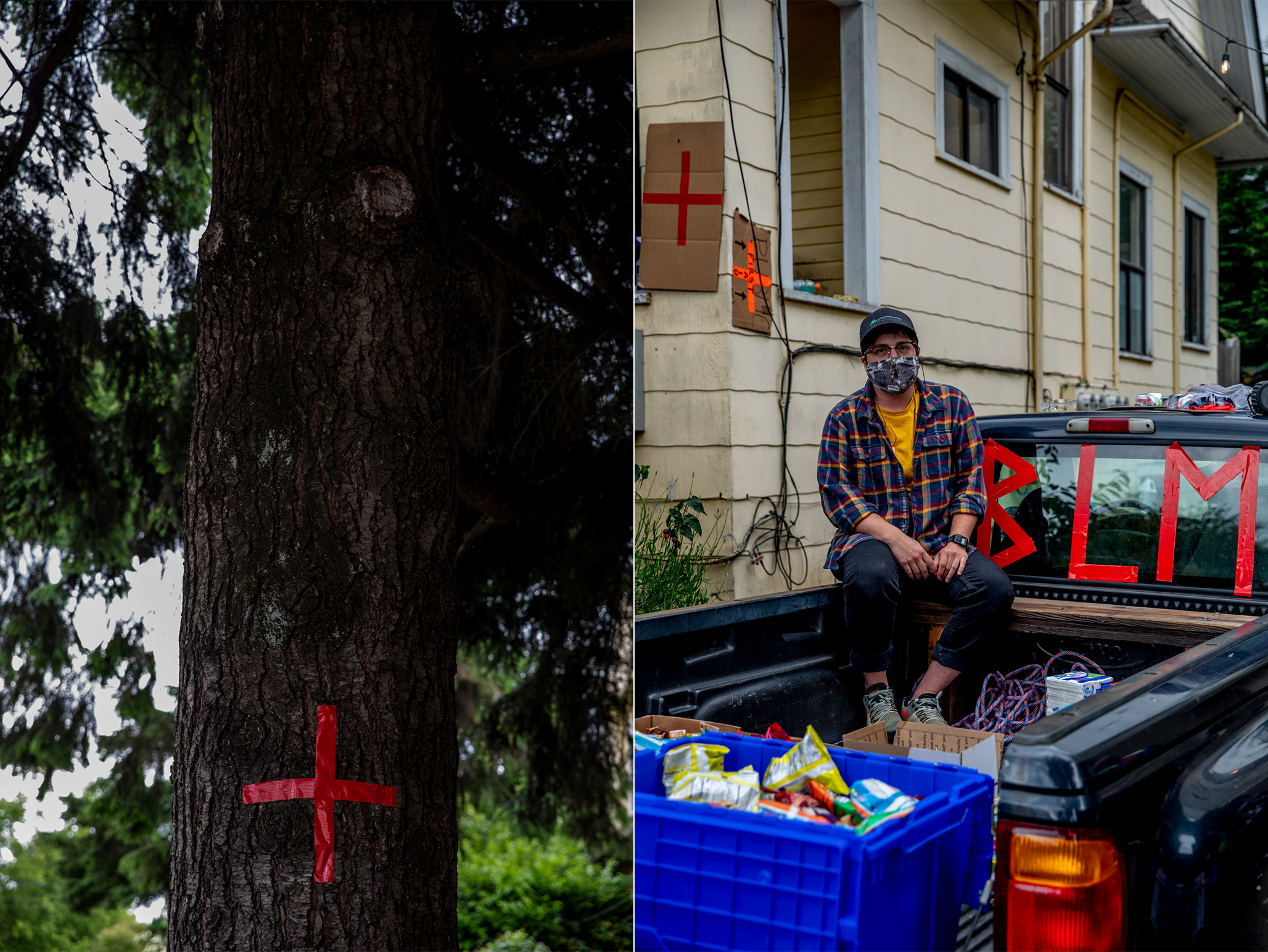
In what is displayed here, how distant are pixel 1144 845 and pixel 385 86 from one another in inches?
102

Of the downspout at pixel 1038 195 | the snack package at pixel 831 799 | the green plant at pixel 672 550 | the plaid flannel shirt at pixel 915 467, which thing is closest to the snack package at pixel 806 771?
the snack package at pixel 831 799

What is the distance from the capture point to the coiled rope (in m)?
2.54

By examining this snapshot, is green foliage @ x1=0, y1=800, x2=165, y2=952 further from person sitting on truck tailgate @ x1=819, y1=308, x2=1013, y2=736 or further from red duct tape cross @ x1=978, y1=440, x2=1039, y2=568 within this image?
red duct tape cross @ x1=978, y1=440, x2=1039, y2=568

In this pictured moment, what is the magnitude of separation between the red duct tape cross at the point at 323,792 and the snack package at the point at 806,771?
1416mm

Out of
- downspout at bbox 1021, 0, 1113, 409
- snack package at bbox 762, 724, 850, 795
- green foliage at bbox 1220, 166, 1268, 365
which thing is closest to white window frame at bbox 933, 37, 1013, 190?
downspout at bbox 1021, 0, 1113, 409

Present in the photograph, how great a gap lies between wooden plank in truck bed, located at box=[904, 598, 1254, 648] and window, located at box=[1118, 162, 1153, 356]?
6.43ft

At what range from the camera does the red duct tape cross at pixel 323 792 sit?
2.44 metres

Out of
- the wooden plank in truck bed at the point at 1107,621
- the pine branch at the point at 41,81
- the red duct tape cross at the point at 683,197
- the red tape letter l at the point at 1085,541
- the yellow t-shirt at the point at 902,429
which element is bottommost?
the wooden plank in truck bed at the point at 1107,621

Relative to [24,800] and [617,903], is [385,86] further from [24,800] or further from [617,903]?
[617,903]

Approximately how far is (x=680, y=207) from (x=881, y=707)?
52.5 inches

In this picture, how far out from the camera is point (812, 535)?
2562 mm

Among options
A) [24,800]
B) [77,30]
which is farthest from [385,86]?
[24,800]

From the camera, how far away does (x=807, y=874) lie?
118 centimetres

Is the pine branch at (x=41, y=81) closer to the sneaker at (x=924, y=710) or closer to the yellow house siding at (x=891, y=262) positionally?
the yellow house siding at (x=891, y=262)
